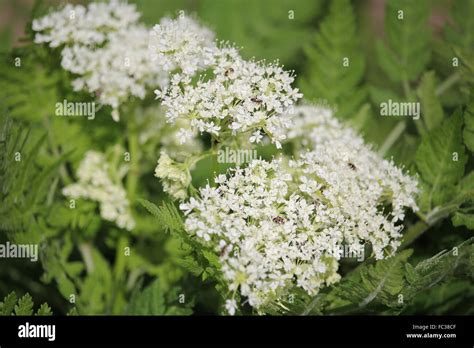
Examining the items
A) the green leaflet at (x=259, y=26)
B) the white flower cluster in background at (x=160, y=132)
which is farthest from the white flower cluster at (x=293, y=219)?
the green leaflet at (x=259, y=26)

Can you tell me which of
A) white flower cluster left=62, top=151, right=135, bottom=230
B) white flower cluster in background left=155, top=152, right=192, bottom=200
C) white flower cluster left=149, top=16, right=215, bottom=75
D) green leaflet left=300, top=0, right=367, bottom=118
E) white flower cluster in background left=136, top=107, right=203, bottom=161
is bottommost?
white flower cluster in background left=155, top=152, right=192, bottom=200

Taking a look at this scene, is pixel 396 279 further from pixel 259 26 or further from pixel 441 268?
pixel 259 26

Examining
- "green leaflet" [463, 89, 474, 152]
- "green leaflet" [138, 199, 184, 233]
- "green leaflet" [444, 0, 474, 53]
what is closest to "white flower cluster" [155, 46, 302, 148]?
"green leaflet" [138, 199, 184, 233]

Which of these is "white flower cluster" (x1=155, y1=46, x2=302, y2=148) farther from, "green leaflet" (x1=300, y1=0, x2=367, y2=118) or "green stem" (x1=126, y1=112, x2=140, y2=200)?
"green leaflet" (x1=300, y1=0, x2=367, y2=118)

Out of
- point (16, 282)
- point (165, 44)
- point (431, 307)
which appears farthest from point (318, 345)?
point (16, 282)

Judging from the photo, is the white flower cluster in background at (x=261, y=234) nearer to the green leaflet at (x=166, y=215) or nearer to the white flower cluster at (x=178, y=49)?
the green leaflet at (x=166, y=215)
